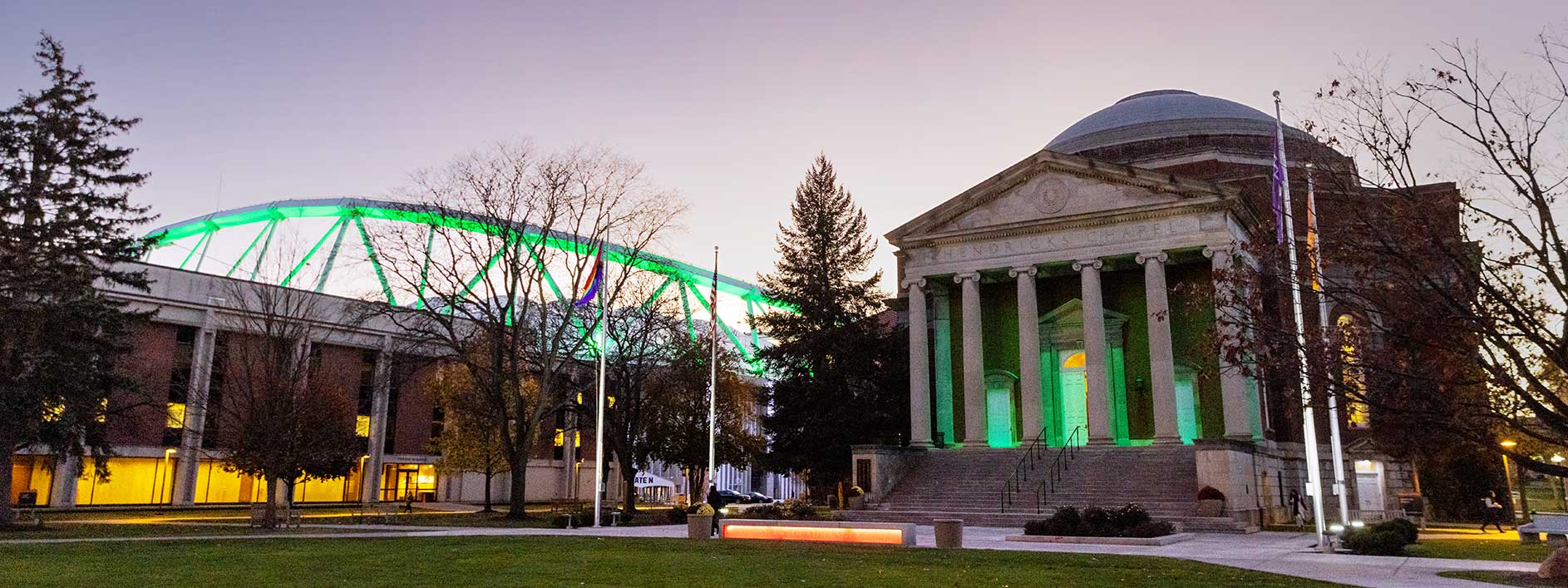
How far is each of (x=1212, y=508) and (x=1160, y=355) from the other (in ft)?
26.2

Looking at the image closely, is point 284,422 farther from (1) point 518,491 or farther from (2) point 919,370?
(2) point 919,370

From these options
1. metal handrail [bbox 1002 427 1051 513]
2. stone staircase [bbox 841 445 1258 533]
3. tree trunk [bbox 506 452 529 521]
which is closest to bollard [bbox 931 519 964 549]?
stone staircase [bbox 841 445 1258 533]

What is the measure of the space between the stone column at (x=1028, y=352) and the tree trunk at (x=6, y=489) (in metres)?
32.7

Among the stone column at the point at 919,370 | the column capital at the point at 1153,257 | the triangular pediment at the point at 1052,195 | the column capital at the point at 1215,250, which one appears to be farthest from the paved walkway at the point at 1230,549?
the triangular pediment at the point at 1052,195

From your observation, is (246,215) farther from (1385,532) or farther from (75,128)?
(1385,532)

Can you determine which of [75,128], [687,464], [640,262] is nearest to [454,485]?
[687,464]

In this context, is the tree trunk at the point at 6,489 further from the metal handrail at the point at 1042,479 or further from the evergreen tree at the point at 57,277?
the metal handrail at the point at 1042,479

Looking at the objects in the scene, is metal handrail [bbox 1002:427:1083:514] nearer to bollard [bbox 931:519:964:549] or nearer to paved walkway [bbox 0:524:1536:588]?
paved walkway [bbox 0:524:1536:588]

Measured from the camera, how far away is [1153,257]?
36844 millimetres

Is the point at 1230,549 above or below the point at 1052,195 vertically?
below

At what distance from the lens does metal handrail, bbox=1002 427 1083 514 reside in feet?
106

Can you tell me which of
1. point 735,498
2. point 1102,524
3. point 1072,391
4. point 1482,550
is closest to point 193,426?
point 735,498

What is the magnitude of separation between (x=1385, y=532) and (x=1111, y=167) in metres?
19.8

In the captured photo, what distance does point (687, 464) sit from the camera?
1914 inches
